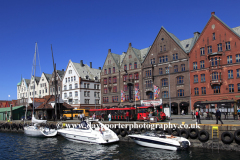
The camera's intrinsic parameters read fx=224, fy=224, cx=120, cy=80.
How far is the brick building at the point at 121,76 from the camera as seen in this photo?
2938 inches

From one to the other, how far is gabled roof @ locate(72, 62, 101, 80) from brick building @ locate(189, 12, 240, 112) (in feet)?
148

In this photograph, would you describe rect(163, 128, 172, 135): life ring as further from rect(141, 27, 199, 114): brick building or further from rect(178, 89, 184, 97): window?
rect(178, 89, 184, 97): window

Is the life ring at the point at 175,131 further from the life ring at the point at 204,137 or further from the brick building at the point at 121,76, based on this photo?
the brick building at the point at 121,76

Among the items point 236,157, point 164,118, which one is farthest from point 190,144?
point 164,118

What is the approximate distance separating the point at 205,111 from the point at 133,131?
16.0 meters

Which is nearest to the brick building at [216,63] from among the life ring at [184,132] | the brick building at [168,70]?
the brick building at [168,70]

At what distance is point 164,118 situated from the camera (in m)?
39.2

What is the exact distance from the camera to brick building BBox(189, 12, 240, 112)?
182ft

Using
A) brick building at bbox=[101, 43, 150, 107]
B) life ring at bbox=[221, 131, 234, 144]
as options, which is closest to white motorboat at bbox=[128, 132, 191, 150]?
life ring at bbox=[221, 131, 234, 144]

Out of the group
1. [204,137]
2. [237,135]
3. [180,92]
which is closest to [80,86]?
[180,92]

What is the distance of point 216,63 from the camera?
57875mm

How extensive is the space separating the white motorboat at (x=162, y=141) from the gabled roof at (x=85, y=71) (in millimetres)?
65718

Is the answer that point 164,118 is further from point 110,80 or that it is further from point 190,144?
point 110,80

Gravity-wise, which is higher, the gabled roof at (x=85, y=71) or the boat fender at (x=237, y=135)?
the gabled roof at (x=85, y=71)
